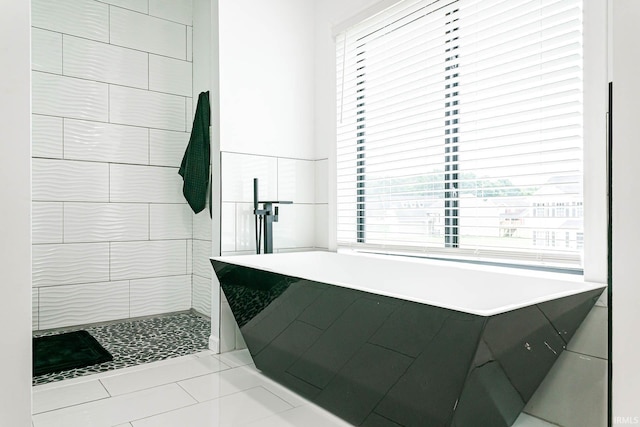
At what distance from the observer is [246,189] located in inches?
118

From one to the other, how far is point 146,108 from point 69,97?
58 centimetres

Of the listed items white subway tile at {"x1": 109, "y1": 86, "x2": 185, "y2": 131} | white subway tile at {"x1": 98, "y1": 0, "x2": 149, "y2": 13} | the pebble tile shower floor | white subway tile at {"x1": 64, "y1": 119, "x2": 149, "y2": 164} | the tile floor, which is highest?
white subway tile at {"x1": 98, "y1": 0, "x2": 149, "y2": 13}

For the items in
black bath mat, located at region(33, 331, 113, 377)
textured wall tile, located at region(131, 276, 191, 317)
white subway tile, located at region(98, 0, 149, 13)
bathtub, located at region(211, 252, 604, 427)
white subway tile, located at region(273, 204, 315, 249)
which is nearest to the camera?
bathtub, located at region(211, 252, 604, 427)

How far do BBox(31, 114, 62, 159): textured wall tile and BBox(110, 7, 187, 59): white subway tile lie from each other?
86cm

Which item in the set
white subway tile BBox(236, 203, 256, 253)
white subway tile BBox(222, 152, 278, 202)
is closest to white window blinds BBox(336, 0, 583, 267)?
Answer: white subway tile BBox(222, 152, 278, 202)

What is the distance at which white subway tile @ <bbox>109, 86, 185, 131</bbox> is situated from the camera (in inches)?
141

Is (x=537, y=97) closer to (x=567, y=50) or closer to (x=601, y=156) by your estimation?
(x=567, y=50)

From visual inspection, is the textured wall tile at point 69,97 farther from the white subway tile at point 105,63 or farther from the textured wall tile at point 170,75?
the textured wall tile at point 170,75

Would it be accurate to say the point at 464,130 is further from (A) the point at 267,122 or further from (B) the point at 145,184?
(B) the point at 145,184

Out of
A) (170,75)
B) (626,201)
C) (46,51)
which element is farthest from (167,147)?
(626,201)

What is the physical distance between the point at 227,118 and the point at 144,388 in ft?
5.70

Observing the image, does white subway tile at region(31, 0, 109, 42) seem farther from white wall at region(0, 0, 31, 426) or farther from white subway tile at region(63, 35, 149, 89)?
white wall at region(0, 0, 31, 426)

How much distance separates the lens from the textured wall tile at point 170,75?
3762mm

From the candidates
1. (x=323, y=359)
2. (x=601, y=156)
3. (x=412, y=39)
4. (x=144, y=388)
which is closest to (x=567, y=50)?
(x=601, y=156)
